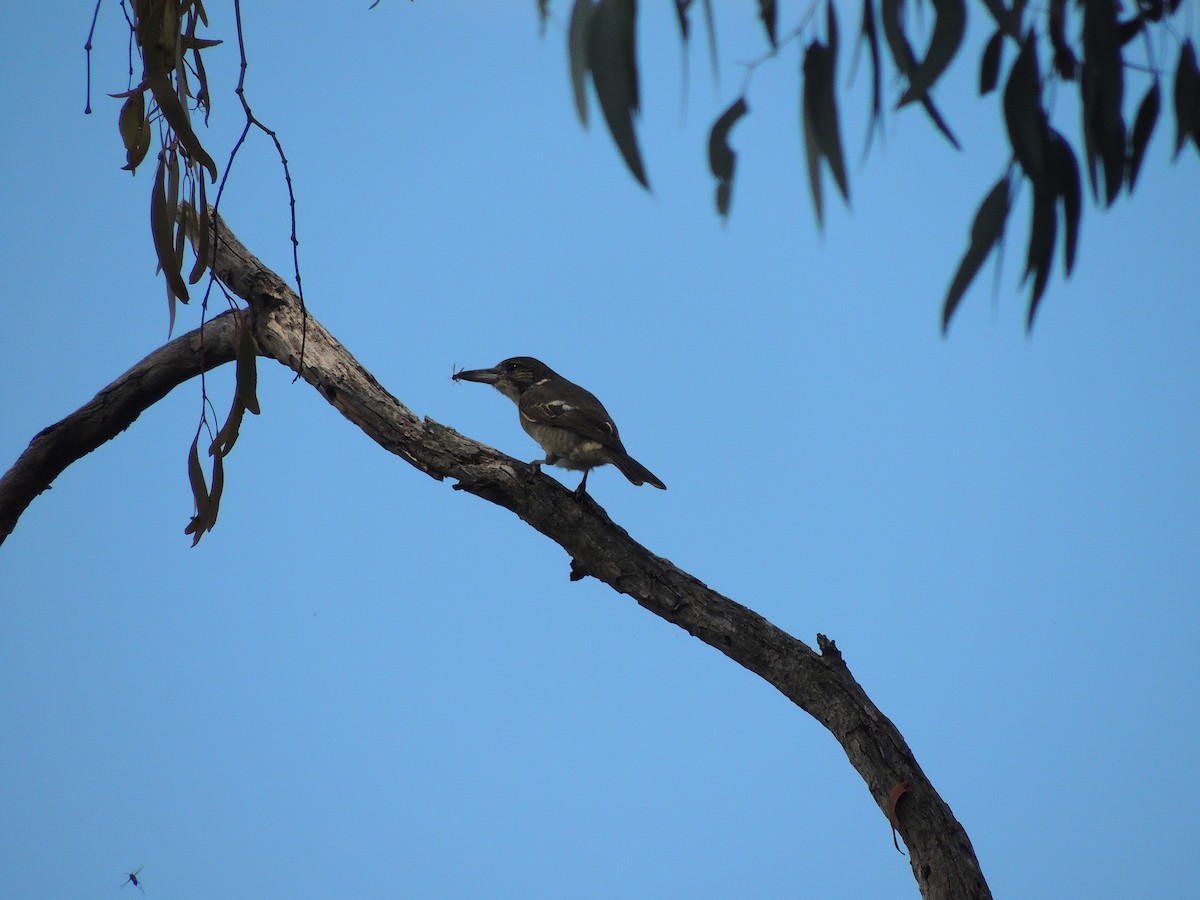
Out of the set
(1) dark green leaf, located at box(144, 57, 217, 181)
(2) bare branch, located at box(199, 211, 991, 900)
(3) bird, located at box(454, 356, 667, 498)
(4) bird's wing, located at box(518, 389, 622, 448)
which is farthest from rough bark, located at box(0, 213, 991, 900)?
(4) bird's wing, located at box(518, 389, 622, 448)

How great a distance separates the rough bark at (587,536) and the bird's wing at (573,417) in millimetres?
965

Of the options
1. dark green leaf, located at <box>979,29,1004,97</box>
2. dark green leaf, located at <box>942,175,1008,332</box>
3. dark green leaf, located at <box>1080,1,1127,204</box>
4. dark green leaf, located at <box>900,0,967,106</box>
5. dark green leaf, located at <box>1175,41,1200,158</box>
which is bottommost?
dark green leaf, located at <box>942,175,1008,332</box>

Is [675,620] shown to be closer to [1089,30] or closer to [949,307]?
[949,307]

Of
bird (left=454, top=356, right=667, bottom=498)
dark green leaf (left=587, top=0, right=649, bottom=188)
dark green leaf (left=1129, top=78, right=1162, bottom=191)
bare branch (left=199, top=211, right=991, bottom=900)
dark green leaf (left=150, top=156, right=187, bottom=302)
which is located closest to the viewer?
dark green leaf (left=587, top=0, right=649, bottom=188)

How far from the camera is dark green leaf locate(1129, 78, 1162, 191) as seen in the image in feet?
5.84

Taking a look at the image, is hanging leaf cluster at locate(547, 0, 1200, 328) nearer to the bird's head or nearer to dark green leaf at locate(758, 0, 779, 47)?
dark green leaf at locate(758, 0, 779, 47)

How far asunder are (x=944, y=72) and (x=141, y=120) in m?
2.60

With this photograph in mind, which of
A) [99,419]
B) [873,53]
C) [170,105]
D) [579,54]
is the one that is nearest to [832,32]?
[873,53]

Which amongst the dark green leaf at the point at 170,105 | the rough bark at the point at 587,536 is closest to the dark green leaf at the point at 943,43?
the rough bark at the point at 587,536

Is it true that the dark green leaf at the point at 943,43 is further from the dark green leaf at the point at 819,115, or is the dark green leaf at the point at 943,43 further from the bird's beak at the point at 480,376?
the bird's beak at the point at 480,376

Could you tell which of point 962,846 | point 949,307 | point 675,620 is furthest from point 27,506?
point 949,307

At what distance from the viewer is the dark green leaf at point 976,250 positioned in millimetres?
1672

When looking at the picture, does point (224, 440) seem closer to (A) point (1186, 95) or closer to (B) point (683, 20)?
(B) point (683, 20)

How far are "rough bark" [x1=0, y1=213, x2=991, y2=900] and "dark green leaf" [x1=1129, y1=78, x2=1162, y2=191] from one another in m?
1.87
